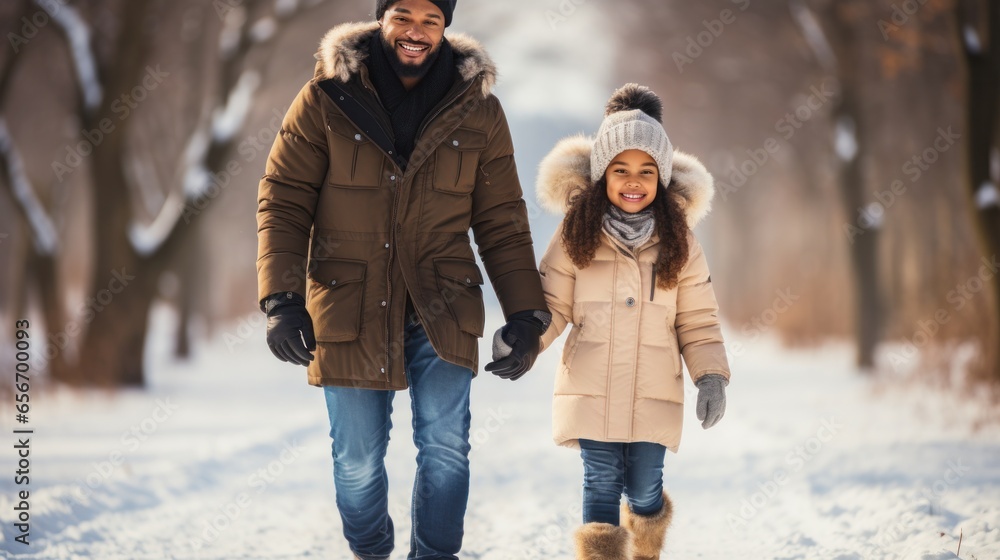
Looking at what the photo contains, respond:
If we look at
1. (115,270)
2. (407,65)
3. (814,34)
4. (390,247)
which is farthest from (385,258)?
(814,34)

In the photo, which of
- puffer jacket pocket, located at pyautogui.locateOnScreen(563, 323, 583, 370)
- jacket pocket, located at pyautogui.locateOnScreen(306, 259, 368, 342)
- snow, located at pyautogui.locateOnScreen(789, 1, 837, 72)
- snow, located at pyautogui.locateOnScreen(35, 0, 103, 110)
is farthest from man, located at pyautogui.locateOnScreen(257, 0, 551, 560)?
snow, located at pyautogui.locateOnScreen(789, 1, 837, 72)

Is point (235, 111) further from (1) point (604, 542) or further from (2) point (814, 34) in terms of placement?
(1) point (604, 542)

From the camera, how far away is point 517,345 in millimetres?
3756

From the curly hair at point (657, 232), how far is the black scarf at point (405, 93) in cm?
73

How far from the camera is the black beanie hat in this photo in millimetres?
3818

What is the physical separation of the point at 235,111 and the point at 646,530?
9376 mm

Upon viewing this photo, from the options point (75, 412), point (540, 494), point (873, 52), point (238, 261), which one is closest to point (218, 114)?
point (75, 412)

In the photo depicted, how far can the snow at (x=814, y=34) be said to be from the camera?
45.6 ft

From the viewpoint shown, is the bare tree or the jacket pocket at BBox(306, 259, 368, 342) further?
the bare tree

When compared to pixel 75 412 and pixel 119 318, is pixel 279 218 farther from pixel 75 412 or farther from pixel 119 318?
pixel 119 318

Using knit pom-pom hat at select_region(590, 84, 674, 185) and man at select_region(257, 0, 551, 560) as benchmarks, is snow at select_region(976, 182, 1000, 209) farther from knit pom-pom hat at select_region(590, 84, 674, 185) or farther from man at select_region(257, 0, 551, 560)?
man at select_region(257, 0, 551, 560)

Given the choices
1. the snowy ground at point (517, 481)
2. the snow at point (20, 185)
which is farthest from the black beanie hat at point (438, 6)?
the snow at point (20, 185)

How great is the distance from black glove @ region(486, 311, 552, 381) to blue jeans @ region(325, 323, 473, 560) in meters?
0.13

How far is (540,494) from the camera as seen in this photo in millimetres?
6234
